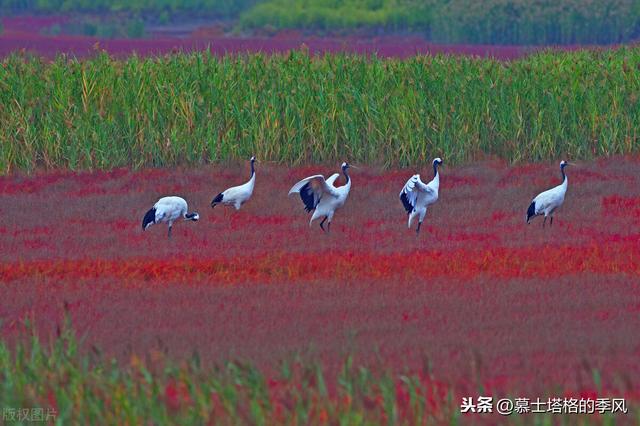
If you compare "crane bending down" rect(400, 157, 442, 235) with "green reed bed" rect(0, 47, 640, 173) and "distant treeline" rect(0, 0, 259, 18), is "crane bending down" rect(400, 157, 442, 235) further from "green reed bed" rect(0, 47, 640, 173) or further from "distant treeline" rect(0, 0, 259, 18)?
"distant treeline" rect(0, 0, 259, 18)

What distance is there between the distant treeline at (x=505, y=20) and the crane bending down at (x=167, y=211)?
27728mm

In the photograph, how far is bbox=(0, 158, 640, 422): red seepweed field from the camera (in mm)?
10242

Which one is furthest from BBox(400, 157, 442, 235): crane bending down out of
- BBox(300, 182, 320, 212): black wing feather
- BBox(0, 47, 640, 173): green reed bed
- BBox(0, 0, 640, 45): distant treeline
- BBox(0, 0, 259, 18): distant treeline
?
BBox(0, 0, 259, 18): distant treeline

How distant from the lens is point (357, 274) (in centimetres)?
1387

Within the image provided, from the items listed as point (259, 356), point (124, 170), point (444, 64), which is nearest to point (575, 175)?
point (444, 64)

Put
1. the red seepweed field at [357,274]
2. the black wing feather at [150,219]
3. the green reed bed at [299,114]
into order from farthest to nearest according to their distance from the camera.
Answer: the green reed bed at [299,114], the black wing feather at [150,219], the red seepweed field at [357,274]

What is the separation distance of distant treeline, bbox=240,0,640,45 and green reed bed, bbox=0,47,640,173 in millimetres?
20305

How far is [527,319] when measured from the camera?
37.7 ft

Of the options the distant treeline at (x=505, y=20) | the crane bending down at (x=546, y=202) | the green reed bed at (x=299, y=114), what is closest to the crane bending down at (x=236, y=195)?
the crane bending down at (x=546, y=202)

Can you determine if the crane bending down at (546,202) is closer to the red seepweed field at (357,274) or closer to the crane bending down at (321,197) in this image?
the red seepweed field at (357,274)

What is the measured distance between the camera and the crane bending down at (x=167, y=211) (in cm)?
1619

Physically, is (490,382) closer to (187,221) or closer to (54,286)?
(54,286)

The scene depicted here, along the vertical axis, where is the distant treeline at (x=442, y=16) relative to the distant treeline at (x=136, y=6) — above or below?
above

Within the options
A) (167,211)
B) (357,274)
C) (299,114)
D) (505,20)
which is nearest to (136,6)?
(505,20)
